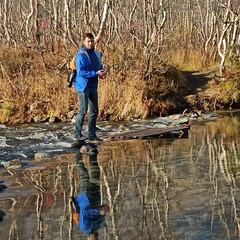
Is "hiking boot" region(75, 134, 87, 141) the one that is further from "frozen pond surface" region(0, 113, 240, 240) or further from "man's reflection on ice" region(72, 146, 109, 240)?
"man's reflection on ice" region(72, 146, 109, 240)

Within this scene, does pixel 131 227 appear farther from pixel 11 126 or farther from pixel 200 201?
pixel 11 126

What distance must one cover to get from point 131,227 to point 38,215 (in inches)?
36.1

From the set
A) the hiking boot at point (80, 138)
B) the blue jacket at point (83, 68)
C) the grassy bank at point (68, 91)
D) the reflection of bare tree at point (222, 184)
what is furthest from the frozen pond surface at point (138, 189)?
the grassy bank at point (68, 91)

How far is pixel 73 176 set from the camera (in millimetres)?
6340

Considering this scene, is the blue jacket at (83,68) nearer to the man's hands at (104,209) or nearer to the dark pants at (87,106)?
the dark pants at (87,106)

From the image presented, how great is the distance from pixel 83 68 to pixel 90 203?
4182 millimetres

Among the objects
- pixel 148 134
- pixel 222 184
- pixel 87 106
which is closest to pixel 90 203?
pixel 222 184

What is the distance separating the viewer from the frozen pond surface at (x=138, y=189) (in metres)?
4.22

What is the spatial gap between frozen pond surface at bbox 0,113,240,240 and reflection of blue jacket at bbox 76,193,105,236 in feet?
0.23

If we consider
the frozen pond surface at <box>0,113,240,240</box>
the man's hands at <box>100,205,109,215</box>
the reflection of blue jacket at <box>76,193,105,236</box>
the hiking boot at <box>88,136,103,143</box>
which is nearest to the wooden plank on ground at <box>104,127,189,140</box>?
the hiking boot at <box>88,136,103,143</box>

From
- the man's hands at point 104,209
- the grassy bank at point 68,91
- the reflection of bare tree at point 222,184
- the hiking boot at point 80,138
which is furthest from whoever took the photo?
the grassy bank at point 68,91

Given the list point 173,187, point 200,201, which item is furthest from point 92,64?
point 200,201

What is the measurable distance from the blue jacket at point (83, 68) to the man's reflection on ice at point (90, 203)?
215 cm

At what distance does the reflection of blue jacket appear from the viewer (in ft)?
13.9
